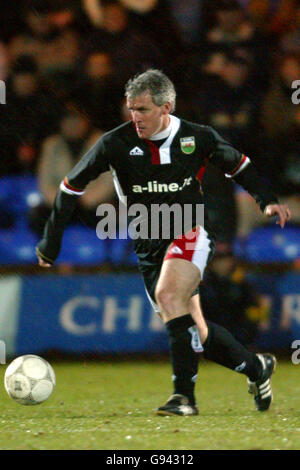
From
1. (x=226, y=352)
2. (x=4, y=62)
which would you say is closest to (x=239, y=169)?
(x=226, y=352)

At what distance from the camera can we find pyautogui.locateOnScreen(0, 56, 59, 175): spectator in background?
915 centimetres

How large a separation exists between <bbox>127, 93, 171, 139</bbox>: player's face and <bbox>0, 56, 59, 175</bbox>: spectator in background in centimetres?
380

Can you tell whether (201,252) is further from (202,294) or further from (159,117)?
(202,294)

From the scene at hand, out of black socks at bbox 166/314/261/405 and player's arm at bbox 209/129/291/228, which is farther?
player's arm at bbox 209/129/291/228

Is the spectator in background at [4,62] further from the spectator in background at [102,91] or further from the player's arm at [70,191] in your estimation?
the player's arm at [70,191]

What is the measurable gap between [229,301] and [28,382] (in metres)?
3.53

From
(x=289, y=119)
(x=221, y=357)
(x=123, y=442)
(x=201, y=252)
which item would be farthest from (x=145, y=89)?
(x=289, y=119)

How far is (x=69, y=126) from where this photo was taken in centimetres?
894

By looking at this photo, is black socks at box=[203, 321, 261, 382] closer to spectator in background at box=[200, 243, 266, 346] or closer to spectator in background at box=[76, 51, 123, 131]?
spectator in background at box=[200, 243, 266, 346]

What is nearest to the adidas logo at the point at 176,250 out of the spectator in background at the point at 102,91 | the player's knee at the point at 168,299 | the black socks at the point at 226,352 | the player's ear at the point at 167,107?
the player's knee at the point at 168,299

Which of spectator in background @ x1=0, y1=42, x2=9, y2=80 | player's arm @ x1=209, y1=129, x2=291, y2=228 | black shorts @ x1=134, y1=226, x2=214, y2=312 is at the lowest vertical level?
black shorts @ x1=134, y1=226, x2=214, y2=312

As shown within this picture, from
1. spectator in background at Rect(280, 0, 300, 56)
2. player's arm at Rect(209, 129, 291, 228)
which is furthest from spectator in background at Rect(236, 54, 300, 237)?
player's arm at Rect(209, 129, 291, 228)

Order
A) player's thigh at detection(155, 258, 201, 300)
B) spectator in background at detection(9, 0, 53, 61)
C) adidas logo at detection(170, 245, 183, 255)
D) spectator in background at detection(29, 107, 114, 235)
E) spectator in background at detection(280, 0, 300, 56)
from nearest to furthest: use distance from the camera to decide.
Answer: player's thigh at detection(155, 258, 201, 300)
adidas logo at detection(170, 245, 183, 255)
spectator in background at detection(29, 107, 114, 235)
spectator in background at detection(9, 0, 53, 61)
spectator in background at detection(280, 0, 300, 56)
